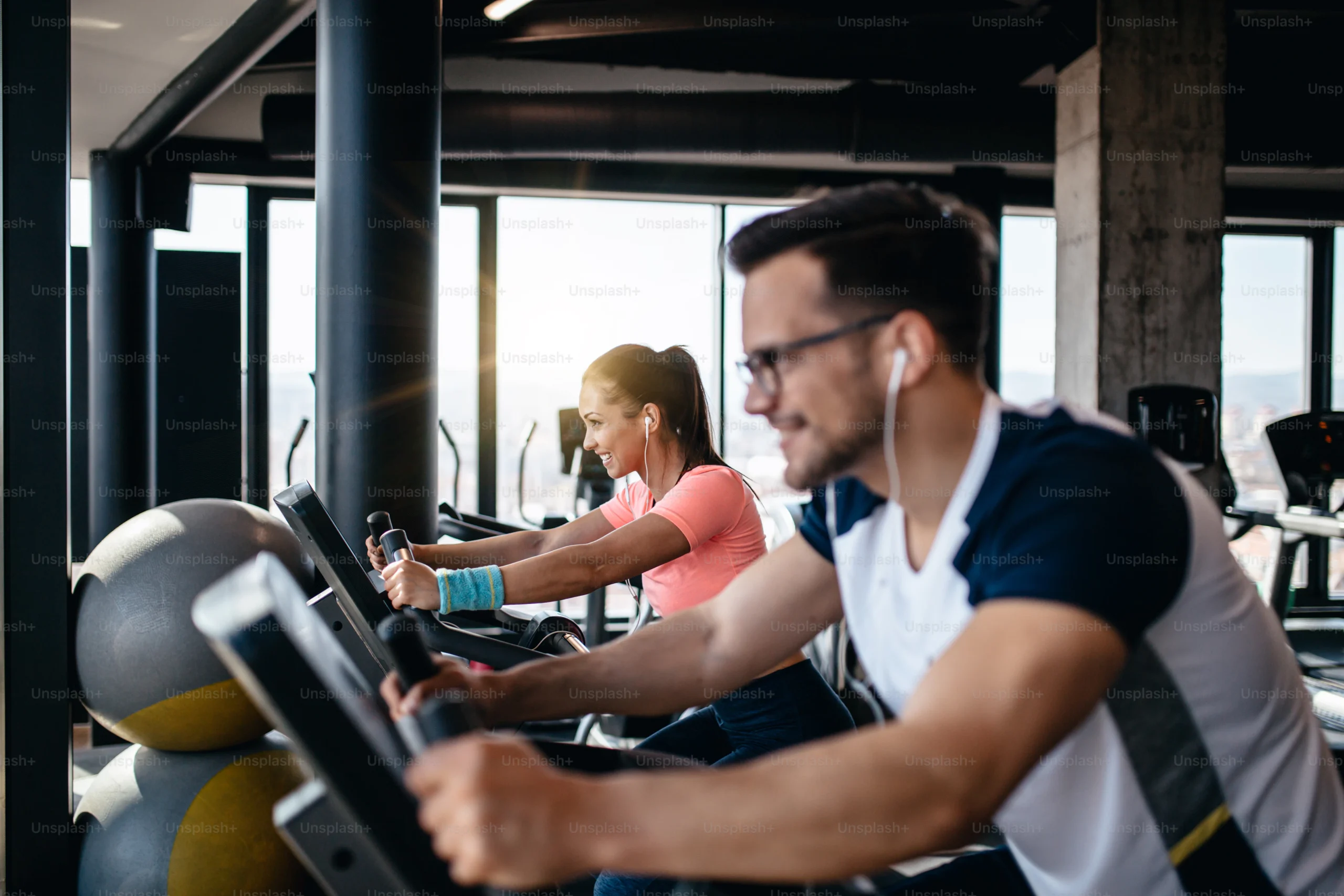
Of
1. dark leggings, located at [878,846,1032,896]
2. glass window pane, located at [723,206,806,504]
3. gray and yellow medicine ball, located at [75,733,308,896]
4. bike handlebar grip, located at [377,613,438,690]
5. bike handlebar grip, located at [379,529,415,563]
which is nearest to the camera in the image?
bike handlebar grip, located at [377,613,438,690]

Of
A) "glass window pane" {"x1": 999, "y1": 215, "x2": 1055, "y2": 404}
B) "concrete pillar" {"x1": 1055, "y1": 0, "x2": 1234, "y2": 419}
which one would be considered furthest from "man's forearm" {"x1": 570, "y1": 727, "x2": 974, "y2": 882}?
"glass window pane" {"x1": 999, "y1": 215, "x2": 1055, "y2": 404}

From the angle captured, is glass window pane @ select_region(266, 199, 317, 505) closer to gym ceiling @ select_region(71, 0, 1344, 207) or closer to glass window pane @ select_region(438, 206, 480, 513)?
gym ceiling @ select_region(71, 0, 1344, 207)

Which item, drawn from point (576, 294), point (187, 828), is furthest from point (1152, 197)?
point (187, 828)

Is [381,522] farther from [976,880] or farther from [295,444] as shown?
[295,444]

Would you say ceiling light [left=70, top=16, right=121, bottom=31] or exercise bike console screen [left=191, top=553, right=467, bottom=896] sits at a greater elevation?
ceiling light [left=70, top=16, right=121, bottom=31]

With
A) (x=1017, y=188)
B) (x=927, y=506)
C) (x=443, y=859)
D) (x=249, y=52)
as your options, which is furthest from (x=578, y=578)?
(x=1017, y=188)

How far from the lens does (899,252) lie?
1.06 metres

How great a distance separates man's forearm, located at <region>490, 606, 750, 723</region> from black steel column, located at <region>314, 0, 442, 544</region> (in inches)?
66.2

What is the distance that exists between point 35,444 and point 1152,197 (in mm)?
3950

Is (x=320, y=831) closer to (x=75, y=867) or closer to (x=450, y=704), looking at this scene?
(x=450, y=704)

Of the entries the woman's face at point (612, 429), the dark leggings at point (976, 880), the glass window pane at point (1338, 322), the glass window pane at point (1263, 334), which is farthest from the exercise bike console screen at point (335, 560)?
the glass window pane at point (1338, 322)

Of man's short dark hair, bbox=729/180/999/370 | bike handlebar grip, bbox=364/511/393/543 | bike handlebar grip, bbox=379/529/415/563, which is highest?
man's short dark hair, bbox=729/180/999/370

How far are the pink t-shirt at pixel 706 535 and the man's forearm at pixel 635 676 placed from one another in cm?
69

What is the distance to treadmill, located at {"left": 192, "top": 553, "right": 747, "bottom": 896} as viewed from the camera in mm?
652
